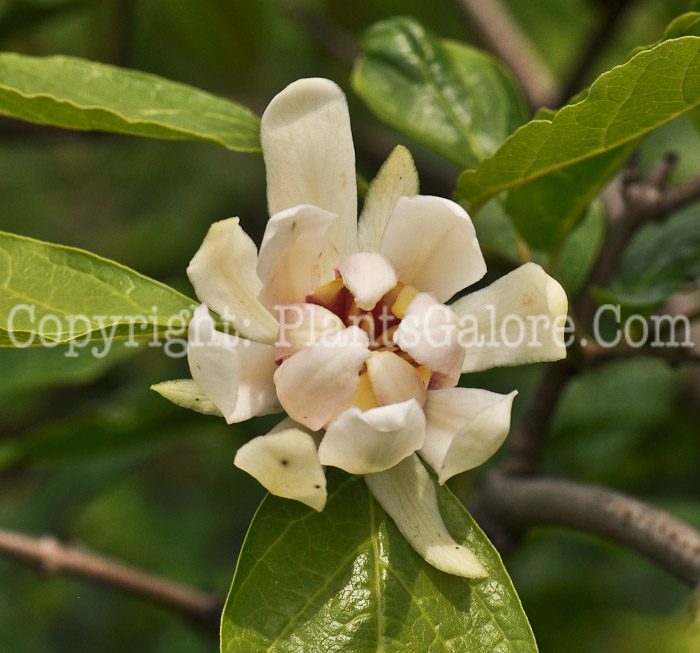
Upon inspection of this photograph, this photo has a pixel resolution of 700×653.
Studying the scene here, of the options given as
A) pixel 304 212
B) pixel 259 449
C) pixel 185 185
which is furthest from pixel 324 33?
pixel 259 449

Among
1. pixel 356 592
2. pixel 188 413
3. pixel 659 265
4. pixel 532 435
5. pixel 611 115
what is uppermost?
pixel 611 115

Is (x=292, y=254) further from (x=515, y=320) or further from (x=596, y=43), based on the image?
(x=596, y=43)

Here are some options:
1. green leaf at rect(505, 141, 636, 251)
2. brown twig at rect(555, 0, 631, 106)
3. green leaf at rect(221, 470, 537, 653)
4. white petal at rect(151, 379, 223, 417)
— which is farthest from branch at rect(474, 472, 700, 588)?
brown twig at rect(555, 0, 631, 106)

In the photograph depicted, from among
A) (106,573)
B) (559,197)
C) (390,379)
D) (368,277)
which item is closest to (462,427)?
(390,379)

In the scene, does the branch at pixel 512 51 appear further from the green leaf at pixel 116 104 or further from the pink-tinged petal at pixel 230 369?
the pink-tinged petal at pixel 230 369

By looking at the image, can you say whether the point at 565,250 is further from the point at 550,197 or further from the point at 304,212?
the point at 304,212

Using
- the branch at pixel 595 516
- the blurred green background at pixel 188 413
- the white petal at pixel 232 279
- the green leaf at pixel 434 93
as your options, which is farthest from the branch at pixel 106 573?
the green leaf at pixel 434 93

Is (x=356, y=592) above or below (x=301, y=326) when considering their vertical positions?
below
